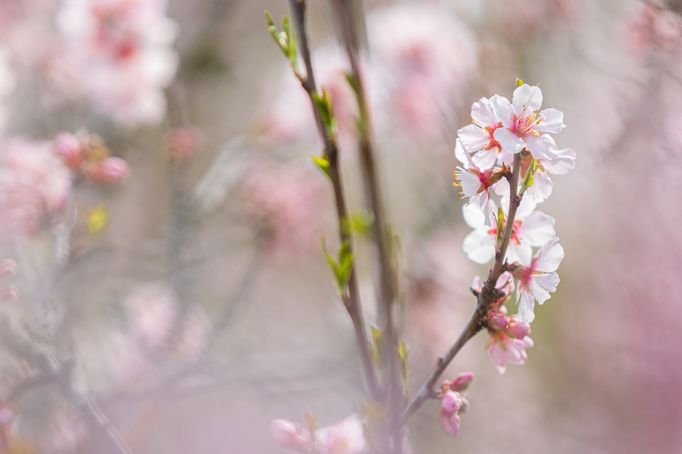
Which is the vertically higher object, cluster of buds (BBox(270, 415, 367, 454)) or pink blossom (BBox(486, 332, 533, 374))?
pink blossom (BBox(486, 332, 533, 374))

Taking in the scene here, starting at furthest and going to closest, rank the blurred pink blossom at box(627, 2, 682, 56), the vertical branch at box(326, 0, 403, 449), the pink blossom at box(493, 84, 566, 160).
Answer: the blurred pink blossom at box(627, 2, 682, 56) < the pink blossom at box(493, 84, 566, 160) < the vertical branch at box(326, 0, 403, 449)

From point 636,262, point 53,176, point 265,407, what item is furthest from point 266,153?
point 636,262

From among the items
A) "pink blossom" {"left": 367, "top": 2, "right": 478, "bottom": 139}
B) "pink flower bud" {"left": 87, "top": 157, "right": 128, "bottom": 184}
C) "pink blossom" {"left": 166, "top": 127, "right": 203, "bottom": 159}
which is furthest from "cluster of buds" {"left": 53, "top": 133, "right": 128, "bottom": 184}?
"pink blossom" {"left": 367, "top": 2, "right": 478, "bottom": 139}

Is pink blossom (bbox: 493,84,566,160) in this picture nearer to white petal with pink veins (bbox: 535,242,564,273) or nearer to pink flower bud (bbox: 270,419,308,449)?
white petal with pink veins (bbox: 535,242,564,273)

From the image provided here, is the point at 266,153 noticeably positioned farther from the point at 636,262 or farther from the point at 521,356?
the point at 521,356

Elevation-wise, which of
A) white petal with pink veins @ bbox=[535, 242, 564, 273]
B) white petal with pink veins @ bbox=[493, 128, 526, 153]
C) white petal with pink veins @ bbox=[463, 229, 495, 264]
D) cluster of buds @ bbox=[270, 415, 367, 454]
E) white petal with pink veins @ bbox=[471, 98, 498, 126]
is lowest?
cluster of buds @ bbox=[270, 415, 367, 454]

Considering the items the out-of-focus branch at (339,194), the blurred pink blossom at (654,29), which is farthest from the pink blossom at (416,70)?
the out-of-focus branch at (339,194)

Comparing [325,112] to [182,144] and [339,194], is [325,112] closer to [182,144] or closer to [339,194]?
[339,194]
